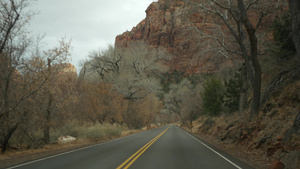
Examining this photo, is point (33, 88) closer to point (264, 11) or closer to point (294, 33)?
point (294, 33)

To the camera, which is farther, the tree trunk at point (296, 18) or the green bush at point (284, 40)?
the green bush at point (284, 40)

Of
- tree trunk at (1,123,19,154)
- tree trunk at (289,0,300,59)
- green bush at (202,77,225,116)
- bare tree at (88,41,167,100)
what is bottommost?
tree trunk at (1,123,19,154)

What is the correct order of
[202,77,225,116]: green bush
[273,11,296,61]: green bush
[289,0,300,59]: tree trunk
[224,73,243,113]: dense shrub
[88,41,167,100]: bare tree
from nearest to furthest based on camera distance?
[289,0,300,59]: tree trunk
[273,11,296,61]: green bush
[224,73,243,113]: dense shrub
[202,77,225,116]: green bush
[88,41,167,100]: bare tree

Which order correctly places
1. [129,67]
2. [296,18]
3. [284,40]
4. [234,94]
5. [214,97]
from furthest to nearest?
[129,67] → [214,97] → [234,94] → [284,40] → [296,18]

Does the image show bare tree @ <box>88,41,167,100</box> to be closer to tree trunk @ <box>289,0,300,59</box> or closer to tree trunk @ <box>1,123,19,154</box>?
tree trunk @ <box>1,123,19,154</box>

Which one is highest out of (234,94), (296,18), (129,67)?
(129,67)

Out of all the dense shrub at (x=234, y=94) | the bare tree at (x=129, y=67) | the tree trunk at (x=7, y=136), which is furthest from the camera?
the bare tree at (x=129, y=67)

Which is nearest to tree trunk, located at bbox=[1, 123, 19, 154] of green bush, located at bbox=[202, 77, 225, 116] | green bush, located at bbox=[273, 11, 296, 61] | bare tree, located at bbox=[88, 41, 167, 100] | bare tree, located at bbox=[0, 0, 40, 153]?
bare tree, located at bbox=[0, 0, 40, 153]

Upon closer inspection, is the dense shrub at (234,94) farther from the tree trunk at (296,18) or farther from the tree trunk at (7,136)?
the tree trunk at (7,136)

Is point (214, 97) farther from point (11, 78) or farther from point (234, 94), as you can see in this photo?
point (11, 78)

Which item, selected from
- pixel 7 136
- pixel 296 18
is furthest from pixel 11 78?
pixel 296 18

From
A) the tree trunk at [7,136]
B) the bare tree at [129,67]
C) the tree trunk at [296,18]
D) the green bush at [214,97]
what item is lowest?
the tree trunk at [7,136]

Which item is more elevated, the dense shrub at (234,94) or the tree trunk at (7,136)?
the dense shrub at (234,94)

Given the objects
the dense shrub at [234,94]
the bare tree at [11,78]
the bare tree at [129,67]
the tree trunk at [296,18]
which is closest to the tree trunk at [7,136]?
the bare tree at [11,78]
